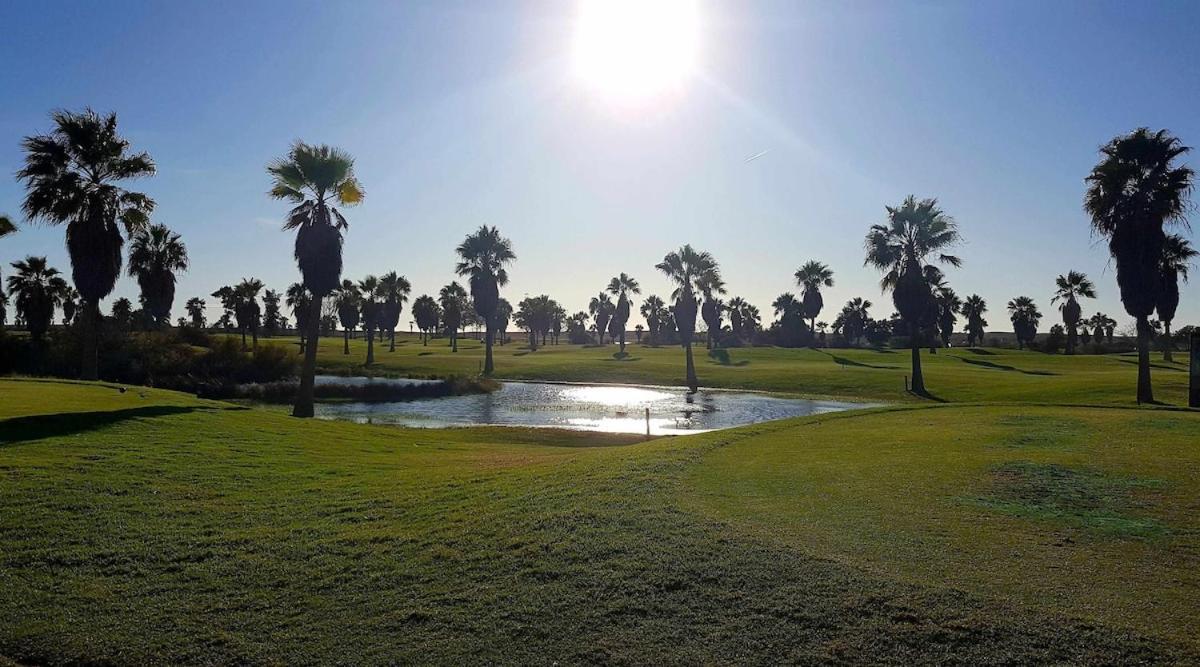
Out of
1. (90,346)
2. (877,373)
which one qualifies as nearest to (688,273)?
(877,373)

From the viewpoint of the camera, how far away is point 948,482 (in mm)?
11242

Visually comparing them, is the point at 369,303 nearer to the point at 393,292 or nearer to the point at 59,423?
the point at 393,292

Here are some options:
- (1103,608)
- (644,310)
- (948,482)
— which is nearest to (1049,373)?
(948,482)

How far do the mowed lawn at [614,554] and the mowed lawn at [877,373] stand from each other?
3245 centimetres

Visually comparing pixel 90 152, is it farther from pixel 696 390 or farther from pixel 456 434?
pixel 696 390

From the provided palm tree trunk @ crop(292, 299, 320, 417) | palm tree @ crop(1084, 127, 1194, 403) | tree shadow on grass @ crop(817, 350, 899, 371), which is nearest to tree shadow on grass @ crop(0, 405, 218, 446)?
palm tree trunk @ crop(292, 299, 320, 417)

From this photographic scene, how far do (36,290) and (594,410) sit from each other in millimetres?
50779

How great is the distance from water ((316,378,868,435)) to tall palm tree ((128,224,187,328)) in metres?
31.9

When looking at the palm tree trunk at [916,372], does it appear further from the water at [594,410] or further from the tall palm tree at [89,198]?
the tall palm tree at [89,198]

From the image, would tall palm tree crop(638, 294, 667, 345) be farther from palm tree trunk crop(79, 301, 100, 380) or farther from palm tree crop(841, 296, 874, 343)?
palm tree trunk crop(79, 301, 100, 380)

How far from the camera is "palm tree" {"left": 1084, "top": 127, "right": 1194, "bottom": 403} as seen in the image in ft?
111

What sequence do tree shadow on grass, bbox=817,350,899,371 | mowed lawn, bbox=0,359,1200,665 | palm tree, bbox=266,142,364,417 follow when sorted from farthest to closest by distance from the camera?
1. tree shadow on grass, bbox=817,350,899,371
2. palm tree, bbox=266,142,364,417
3. mowed lawn, bbox=0,359,1200,665

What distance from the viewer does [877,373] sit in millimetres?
62031

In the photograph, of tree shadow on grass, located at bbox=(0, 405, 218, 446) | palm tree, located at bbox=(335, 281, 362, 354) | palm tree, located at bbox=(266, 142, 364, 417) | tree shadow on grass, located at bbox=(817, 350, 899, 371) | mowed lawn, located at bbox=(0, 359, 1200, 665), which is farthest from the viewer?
palm tree, located at bbox=(335, 281, 362, 354)
